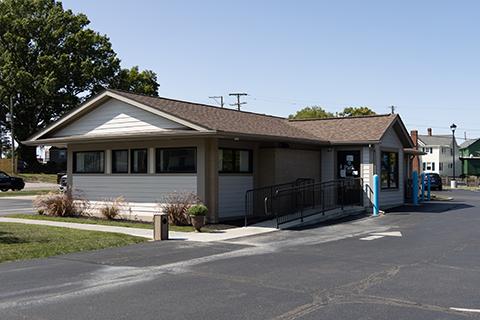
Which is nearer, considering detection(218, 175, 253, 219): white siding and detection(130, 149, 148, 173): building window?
detection(218, 175, 253, 219): white siding

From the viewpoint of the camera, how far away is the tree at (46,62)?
53.1m

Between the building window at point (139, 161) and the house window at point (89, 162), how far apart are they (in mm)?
1721

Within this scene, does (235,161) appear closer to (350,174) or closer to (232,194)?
(232,194)

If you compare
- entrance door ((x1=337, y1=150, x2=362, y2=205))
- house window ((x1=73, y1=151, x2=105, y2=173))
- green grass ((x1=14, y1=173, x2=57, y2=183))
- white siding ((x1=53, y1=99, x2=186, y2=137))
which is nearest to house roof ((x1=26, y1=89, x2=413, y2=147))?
white siding ((x1=53, y1=99, x2=186, y2=137))

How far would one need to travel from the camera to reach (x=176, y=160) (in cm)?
1900

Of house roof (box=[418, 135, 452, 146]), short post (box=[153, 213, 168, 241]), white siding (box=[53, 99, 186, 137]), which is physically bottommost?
short post (box=[153, 213, 168, 241])

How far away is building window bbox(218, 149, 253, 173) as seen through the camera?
61.5 ft

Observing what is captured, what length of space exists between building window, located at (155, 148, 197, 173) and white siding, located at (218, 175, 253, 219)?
1.09 m

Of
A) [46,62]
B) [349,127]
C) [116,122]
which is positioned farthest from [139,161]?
[46,62]

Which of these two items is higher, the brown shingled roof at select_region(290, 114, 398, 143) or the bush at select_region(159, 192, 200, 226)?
the brown shingled roof at select_region(290, 114, 398, 143)

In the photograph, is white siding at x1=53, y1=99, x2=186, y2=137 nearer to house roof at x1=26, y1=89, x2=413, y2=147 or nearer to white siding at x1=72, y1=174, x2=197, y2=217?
house roof at x1=26, y1=89, x2=413, y2=147

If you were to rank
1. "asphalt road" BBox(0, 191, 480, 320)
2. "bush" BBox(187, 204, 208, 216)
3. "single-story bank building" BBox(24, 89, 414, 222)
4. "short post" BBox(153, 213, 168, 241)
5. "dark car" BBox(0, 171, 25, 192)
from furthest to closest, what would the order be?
1. "dark car" BBox(0, 171, 25, 192)
2. "single-story bank building" BBox(24, 89, 414, 222)
3. "bush" BBox(187, 204, 208, 216)
4. "short post" BBox(153, 213, 168, 241)
5. "asphalt road" BBox(0, 191, 480, 320)

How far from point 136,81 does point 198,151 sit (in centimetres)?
4381

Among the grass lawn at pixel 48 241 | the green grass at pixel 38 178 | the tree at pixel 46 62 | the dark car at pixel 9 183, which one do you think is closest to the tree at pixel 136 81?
the tree at pixel 46 62
